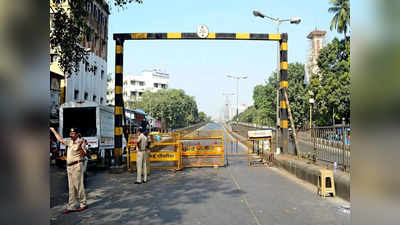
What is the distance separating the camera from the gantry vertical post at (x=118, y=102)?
1374 centimetres

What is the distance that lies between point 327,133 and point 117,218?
685 centimetres

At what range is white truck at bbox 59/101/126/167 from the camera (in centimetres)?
1511

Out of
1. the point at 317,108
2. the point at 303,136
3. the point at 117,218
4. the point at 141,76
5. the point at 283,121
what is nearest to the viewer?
the point at 117,218

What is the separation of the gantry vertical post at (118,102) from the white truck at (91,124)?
143cm

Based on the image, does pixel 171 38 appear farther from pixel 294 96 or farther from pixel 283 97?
pixel 294 96

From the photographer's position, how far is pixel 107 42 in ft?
133

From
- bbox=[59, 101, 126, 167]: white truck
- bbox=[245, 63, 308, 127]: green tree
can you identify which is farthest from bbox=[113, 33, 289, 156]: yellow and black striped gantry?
bbox=[245, 63, 308, 127]: green tree

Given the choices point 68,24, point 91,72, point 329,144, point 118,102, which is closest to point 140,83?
point 91,72

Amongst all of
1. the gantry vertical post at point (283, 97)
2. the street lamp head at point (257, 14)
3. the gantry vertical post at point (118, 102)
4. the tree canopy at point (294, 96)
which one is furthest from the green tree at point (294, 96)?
the gantry vertical post at point (118, 102)

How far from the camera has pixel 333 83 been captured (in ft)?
103

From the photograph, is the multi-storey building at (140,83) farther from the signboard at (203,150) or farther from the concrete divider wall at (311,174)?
the concrete divider wall at (311,174)

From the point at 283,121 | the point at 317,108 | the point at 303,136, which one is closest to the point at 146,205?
the point at 303,136
